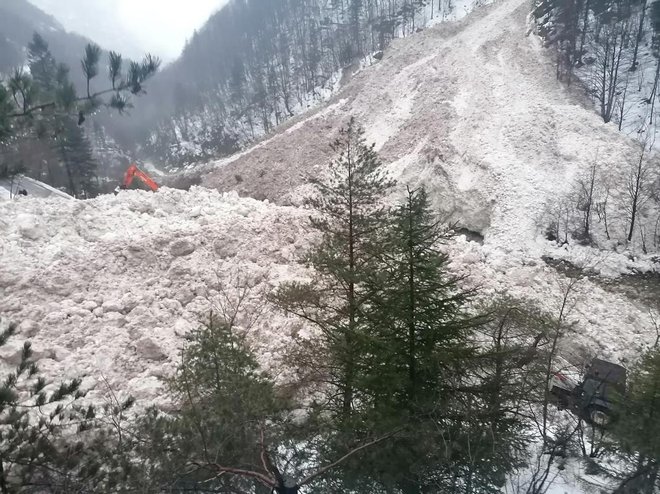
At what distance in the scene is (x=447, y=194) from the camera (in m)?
19.2

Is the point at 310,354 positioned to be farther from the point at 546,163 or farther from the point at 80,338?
the point at 546,163

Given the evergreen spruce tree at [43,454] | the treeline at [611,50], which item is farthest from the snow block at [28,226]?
the treeline at [611,50]

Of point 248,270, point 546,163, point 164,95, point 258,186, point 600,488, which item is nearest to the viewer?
point 600,488

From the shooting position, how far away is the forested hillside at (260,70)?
188 ft

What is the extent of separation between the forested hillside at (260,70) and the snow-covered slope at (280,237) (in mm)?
29493

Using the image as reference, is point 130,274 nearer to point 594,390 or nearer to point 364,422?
point 364,422

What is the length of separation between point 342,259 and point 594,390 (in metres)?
5.77

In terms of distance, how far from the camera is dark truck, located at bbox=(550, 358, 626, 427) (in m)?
7.85

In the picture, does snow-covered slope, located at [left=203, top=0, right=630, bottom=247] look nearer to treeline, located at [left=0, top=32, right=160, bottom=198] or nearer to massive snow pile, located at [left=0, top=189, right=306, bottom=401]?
massive snow pile, located at [left=0, top=189, right=306, bottom=401]

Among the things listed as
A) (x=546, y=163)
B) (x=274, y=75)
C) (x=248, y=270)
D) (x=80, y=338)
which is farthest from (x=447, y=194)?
(x=274, y=75)

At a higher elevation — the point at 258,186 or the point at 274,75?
the point at 274,75

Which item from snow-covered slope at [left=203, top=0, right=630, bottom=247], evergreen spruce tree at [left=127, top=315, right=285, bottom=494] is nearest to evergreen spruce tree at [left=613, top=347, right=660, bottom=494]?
evergreen spruce tree at [left=127, top=315, right=285, bottom=494]

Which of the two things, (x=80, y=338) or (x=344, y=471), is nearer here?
(x=344, y=471)

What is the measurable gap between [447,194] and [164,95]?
73810mm
